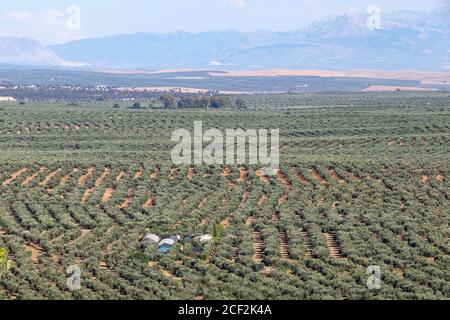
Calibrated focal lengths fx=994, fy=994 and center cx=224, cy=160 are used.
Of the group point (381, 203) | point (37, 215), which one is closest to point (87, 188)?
point (37, 215)

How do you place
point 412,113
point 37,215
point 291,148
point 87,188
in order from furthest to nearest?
point 412,113
point 291,148
point 87,188
point 37,215

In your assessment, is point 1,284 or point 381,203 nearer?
point 1,284

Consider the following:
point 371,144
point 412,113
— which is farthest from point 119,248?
point 412,113

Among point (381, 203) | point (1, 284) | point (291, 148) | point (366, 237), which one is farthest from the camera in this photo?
point (291, 148)

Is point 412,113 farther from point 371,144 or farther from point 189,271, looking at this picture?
point 189,271

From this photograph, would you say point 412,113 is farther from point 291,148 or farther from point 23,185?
point 23,185

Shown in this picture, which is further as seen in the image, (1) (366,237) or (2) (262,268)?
(1) (366,237)
